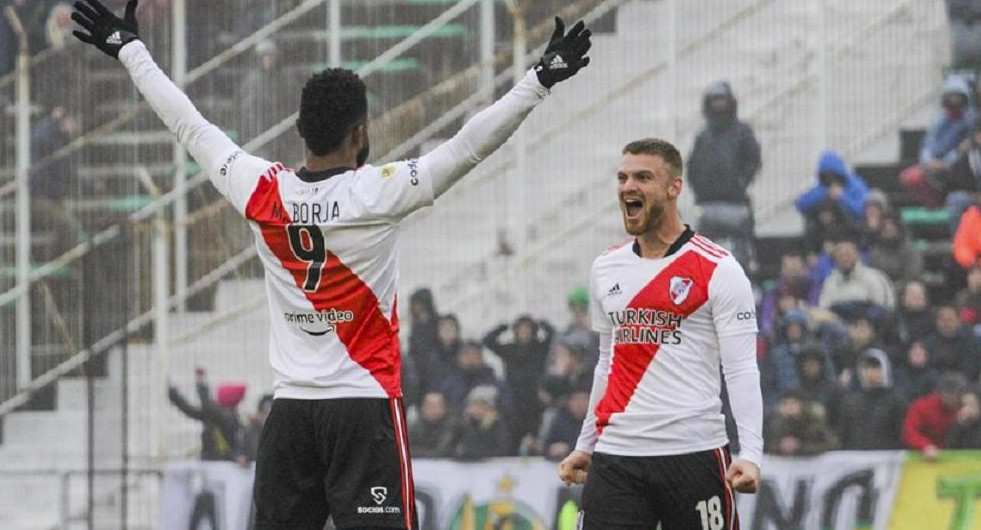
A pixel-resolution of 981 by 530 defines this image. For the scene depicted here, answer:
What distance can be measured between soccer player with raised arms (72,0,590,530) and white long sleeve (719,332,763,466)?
121cm

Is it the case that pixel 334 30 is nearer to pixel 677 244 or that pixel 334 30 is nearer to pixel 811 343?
pixel 811 343

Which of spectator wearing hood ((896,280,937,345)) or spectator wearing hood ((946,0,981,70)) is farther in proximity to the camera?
spectator wearing hood ((946,0,981,70))

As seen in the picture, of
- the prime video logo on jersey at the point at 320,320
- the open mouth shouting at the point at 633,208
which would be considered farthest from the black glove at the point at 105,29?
the open mouth shouting at the point at 633,208

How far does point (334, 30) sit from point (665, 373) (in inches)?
303

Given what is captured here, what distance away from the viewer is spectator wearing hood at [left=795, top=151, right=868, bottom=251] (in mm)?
13195

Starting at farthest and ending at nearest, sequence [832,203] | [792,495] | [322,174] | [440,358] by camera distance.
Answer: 1. [440,358]
2. [832,203]
3. [792,495]
4. [322,174]

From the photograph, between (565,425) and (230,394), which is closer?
(565,425)

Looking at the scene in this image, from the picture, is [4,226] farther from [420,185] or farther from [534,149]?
[420,185]

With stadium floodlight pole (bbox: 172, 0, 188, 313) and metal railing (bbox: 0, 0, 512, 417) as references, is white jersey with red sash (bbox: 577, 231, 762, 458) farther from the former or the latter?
stadium floodlight pole (bbox: 172, 0, 188, 313)

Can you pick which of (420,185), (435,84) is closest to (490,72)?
(435,84)

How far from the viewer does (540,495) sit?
13133 mm

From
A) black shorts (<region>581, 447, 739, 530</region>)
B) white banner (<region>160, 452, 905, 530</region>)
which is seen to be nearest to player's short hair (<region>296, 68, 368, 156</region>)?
black shorts (<region>581, 447, 739, 530</region>)

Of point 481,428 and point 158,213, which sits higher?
point 158,213

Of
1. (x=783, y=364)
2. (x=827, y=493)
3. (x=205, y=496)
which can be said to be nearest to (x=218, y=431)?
(x=205, y=496)
